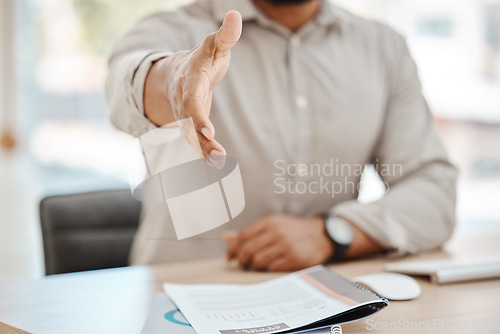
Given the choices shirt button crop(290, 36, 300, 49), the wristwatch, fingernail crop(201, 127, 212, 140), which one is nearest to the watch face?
the wristwatch

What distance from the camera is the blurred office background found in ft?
7.30

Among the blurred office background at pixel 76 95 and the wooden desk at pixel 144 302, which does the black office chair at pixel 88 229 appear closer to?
the wooden desk at pixel 144 302

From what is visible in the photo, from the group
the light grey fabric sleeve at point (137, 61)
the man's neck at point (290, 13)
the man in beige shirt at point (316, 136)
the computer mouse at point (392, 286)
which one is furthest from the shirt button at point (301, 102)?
the computer mouse at point (392, 286)

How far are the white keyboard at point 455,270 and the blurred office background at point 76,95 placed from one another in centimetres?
142

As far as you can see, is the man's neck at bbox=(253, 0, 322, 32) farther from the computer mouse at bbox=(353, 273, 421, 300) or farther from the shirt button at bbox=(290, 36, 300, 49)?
the computer mouse at bbox=(353, 273, 421, 300)

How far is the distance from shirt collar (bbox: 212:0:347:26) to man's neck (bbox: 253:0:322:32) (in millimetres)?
20

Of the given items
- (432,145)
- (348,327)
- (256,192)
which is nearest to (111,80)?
(256,192)

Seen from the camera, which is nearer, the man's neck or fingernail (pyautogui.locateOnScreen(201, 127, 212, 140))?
fingernail (pyautogui.locateOnScreen(201, 127, 212, 140))

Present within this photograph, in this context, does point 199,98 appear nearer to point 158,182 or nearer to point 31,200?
point 158,182

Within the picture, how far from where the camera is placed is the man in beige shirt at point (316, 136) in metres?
0.83

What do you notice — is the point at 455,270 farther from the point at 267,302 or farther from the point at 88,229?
the point at 88,229

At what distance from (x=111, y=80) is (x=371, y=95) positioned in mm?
460

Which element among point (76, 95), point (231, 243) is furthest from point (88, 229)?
point (76, 95)

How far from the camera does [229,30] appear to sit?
47cm
